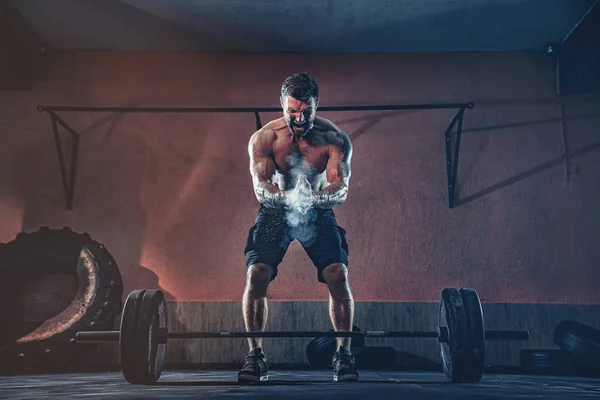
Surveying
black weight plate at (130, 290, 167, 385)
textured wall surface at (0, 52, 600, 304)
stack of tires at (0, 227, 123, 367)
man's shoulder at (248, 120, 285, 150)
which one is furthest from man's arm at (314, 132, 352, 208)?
stack of tires at (0, 227, 123, 367)

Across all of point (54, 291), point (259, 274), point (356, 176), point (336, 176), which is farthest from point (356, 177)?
point (54, 291)

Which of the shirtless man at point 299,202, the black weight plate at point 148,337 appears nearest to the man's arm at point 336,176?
the shirtless man at point 299,202

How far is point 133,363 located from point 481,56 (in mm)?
4449

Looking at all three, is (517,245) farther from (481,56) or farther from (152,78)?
(152,78)

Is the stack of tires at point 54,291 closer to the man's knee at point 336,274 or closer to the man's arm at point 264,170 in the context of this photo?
the man's arm at point 264,170

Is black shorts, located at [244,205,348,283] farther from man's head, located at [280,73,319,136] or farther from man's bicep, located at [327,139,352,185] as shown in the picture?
man's head, located at [280,73,319,136]

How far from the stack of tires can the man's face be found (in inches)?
93.0

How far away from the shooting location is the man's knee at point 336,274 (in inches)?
122

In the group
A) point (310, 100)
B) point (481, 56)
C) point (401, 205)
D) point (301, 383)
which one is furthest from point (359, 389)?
point (481, 56)

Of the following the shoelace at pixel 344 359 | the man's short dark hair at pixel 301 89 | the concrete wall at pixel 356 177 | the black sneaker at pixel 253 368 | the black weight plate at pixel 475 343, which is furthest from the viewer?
the concrete wall at pixel 356 177

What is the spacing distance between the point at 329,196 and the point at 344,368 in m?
0.96

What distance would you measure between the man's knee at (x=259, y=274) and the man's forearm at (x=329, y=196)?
0.47 meters

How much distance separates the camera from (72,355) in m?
4.38

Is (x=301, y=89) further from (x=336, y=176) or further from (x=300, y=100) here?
(x=336, y=176)
